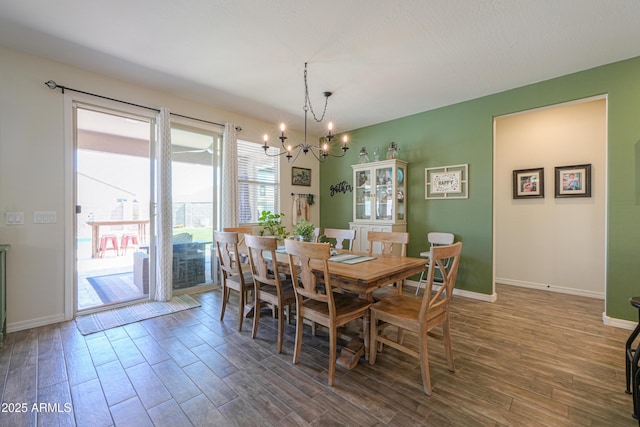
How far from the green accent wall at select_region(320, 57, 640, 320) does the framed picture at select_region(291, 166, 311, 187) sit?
0.33 metres

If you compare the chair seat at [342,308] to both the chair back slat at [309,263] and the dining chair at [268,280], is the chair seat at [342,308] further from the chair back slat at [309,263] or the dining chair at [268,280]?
the dining chair at [268,280]

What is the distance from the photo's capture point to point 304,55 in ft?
8.80

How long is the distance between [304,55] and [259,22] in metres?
0.58

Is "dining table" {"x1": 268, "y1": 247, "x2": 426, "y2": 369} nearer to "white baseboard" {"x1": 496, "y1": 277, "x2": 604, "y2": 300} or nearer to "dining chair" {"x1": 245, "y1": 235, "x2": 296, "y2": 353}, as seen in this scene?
"dining chair" {"x1": 245, "y1": 235, "x2": 296, "y2": 353}

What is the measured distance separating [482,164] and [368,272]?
274 centimetres

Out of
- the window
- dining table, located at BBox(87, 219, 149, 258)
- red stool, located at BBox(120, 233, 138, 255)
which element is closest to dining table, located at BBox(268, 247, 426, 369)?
the window

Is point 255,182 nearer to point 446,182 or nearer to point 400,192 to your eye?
point 400,192

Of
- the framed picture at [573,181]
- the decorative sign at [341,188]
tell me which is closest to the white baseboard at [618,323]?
the framed picture at [573,181]

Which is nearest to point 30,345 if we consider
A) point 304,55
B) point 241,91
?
point 241,91

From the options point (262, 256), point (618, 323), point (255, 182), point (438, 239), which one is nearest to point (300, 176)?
point (255, 182)

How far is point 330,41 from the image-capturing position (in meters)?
2.46

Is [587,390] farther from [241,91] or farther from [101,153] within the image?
[101,153]

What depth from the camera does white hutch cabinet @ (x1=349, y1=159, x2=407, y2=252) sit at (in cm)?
423

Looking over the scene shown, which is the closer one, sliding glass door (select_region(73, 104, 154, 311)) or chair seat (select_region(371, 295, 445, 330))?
chair seat (select_region(371, 295, 445, 330))
